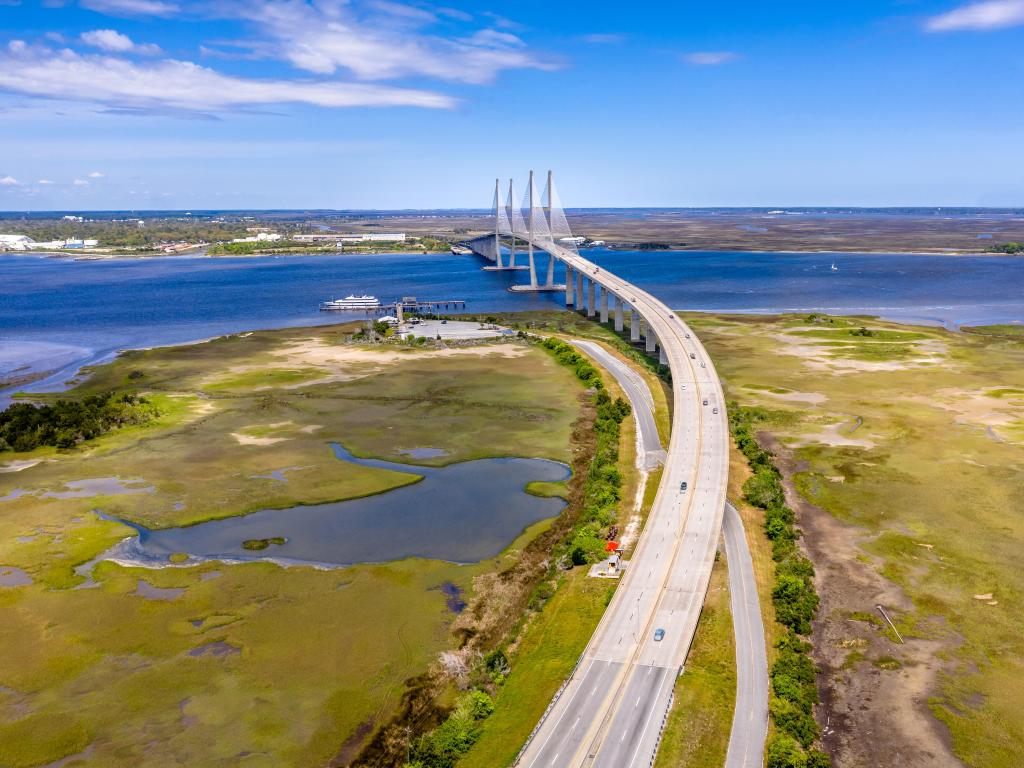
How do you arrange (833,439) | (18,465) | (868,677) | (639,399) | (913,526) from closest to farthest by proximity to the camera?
(868,677), (913,526), (18,465), (833,439), (639,399)

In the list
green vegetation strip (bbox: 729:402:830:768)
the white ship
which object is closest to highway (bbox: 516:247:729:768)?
green vegetation strip (bbox: 729:402:830:768)

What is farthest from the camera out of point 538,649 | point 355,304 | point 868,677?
point 355,304

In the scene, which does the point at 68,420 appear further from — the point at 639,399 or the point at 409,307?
the point at 409,307

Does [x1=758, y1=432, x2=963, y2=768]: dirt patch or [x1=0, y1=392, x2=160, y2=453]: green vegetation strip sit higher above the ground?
[x1=0, y1=392, x2=160, y2=453]: green vegetation strip

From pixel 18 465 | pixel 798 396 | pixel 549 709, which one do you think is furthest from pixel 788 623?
pixel 18 465

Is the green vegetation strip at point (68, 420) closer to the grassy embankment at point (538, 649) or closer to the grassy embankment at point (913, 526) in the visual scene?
the grassy embankment at point (538, 649)

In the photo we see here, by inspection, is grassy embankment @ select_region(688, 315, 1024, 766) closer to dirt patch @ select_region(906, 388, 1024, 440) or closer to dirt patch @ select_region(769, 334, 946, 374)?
dirt patch @ select_region(906, 388, 1024, 440)

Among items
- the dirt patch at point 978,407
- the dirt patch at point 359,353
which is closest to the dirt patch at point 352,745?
the dirt patch at point 978,407
